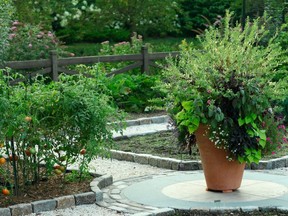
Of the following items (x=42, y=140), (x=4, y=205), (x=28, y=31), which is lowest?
(x=4, y=205)

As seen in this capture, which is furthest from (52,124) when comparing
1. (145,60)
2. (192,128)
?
(145,60)

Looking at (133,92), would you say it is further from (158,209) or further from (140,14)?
(140,14)

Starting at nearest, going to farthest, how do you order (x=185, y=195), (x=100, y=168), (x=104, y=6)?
(x=185, y=195)
(x=100, y=168)
(x=104, y=6)

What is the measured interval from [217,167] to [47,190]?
6.08 ft

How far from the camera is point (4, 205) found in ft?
26.5

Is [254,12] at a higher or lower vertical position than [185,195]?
higher

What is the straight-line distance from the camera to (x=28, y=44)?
17.6 meters

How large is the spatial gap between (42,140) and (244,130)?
215cm

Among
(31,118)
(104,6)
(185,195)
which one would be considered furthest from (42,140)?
(104,6)

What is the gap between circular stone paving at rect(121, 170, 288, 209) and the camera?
821 centimetres

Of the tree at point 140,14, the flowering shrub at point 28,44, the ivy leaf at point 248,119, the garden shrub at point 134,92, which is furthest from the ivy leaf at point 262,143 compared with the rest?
the tree at point 140,14

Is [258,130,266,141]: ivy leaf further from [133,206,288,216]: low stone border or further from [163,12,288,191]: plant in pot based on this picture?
[133,206,288,216]: low stone border

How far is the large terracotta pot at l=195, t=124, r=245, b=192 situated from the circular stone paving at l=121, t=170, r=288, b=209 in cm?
10

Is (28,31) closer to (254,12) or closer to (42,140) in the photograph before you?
(254,12)
